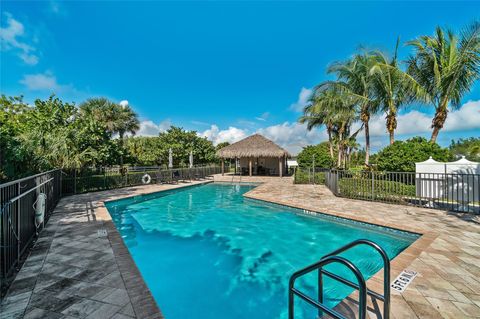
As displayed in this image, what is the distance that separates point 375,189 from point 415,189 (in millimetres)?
1395

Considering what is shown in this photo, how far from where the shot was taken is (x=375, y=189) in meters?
8.31

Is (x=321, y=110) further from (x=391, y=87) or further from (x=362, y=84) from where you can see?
(x=391, y=87)

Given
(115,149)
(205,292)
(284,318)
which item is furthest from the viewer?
(115,149)

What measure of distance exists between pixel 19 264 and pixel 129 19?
11091mm

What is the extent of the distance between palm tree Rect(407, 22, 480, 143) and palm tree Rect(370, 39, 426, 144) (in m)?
0.84

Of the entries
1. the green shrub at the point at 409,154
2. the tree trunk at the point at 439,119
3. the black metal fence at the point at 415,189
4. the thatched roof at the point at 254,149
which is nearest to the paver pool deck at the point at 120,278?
the black metal fence at the point at 415,189

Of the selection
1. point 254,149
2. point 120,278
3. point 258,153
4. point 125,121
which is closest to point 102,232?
point 120,278

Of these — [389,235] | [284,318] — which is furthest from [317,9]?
[284,318]

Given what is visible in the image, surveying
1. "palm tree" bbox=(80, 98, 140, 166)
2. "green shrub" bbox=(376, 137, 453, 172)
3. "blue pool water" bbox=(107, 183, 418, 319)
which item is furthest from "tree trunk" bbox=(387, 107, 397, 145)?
"palm tree" bbox=(80, 98, 140, 166)

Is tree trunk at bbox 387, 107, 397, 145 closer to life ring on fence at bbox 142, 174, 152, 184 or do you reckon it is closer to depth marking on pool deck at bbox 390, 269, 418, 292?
depth marking on pool deck at bbox 390, 269, 418, 292

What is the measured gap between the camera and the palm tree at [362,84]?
12180mm

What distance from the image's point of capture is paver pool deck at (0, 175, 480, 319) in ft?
7.39

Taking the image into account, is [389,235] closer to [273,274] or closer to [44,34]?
[273,274]

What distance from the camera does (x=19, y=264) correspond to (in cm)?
329
